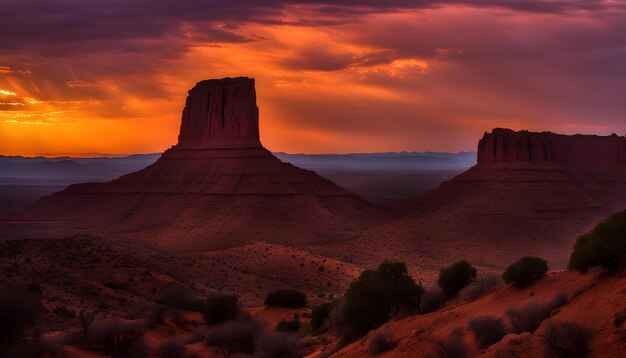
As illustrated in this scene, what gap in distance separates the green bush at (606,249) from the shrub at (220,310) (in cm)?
1976

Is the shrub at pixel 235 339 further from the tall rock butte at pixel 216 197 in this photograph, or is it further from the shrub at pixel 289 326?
the tall rock butte at pixel 216 197

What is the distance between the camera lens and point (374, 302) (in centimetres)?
3666

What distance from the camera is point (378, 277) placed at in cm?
3947

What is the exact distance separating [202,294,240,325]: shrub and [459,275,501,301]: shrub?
13.6 metres

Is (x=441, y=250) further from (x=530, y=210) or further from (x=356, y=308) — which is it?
(x=356, y=308)

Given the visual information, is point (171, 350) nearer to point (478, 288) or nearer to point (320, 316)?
point (320, 316)

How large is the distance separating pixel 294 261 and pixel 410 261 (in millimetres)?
17277

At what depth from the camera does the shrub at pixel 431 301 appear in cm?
3541

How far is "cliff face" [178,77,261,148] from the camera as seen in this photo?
13288 cm

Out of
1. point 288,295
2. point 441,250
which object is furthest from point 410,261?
point 288,295

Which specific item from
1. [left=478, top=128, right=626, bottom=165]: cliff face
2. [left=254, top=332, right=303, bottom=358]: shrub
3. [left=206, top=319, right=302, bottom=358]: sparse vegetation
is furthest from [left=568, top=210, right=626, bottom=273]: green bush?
[left=478, top=128, right=626, bottom=165]: cliff face

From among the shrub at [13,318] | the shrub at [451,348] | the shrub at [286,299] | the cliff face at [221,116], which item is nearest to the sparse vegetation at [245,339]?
the shrub at [13,318]

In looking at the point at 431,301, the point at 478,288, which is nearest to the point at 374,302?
the point at 431,301

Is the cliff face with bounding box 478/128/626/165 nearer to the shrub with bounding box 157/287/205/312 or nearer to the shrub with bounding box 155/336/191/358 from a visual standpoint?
the shrub with bounding box 157/287/205/312
